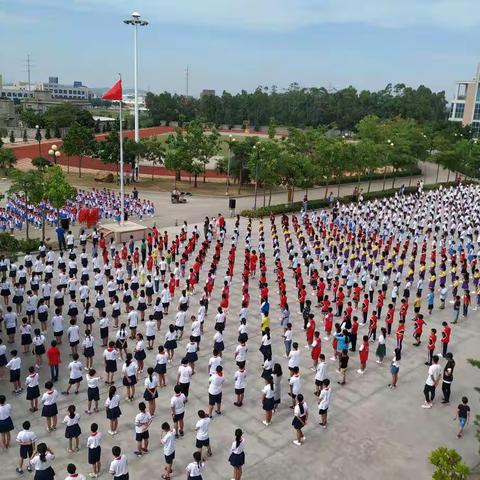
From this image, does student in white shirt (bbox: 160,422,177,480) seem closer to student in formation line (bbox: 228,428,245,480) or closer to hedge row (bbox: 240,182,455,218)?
student in formation line (bbox: 228,428,245,480)

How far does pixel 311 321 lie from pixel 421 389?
292 cm

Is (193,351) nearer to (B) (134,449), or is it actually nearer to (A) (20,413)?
(B) (134,449)

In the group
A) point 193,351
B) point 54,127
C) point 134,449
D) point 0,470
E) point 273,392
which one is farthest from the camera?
point 54,127

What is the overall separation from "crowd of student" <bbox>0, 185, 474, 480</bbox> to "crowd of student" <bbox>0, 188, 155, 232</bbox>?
433cm

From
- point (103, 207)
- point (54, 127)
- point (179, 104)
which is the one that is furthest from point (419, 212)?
point (179, 104)

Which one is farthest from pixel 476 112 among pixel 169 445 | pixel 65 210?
pixel 169 445

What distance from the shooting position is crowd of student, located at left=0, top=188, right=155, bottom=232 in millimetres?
24422

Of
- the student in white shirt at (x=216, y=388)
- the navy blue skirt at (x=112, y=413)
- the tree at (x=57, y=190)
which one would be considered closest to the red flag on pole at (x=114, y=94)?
the tree at (x=57, y=190)

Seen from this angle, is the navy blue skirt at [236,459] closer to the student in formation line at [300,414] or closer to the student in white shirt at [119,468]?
the student in formation line at [300,414]

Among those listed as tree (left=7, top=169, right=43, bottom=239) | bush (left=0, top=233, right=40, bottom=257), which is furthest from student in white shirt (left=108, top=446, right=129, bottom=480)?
tree (left=7, top=169, right=43, bottom=239)

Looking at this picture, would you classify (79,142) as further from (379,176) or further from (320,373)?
(320,373)

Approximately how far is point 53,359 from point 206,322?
4906 mm

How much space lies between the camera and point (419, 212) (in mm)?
28797

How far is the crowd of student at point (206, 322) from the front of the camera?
30.1 ft
